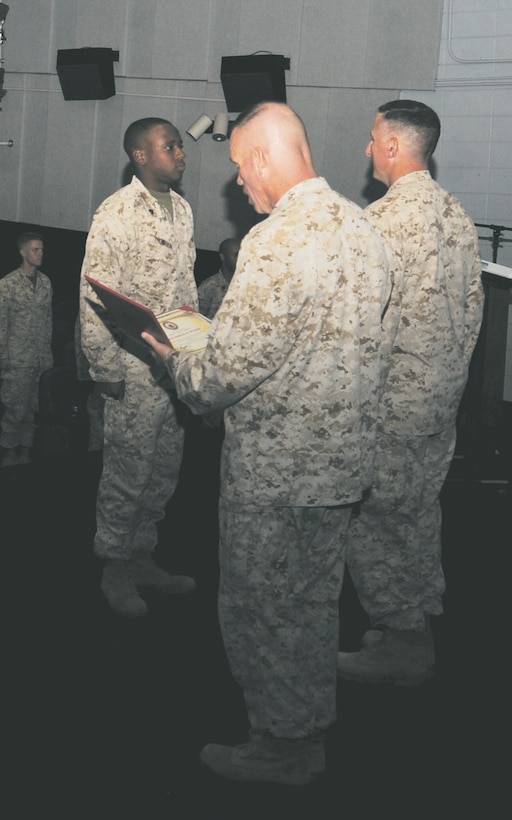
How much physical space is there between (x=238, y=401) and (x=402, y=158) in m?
0.95

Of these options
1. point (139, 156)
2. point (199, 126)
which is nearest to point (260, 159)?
point (139, 156)

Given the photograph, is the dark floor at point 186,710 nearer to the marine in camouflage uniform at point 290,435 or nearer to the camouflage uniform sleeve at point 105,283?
the marine in camouflage uniform at point 290,435

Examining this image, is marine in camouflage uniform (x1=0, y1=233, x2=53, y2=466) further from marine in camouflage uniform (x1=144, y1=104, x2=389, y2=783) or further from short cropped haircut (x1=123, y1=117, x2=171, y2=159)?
marine in camouflage uniform (x1=144, y1=104, x2=389, y2=783)

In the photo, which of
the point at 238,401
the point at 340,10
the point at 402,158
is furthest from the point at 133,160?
the point at 340,10

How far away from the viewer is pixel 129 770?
1.96m

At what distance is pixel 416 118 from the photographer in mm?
2275

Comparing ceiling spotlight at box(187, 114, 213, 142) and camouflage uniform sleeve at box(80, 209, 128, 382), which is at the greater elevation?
ceiling spotlight at box(187, 114, 213, 142)

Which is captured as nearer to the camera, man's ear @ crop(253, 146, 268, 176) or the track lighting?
man's ear @ crop(253, 146, 268, 176)

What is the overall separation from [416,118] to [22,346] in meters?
3.95

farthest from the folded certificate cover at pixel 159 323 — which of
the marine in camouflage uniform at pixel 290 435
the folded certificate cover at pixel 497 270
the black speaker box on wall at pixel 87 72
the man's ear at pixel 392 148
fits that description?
the black speaker box on wall at pixel 87 72

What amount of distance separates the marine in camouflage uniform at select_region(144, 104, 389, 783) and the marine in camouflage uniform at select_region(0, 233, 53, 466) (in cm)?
402

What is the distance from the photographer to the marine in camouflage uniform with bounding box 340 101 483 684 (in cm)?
226

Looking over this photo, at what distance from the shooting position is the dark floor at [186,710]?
1.89m

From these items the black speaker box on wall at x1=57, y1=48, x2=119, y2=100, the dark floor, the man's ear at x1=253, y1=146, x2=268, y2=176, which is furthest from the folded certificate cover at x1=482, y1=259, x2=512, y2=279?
the black speaker box on wall at x1=57, y1=48, x2=119, y2=100
